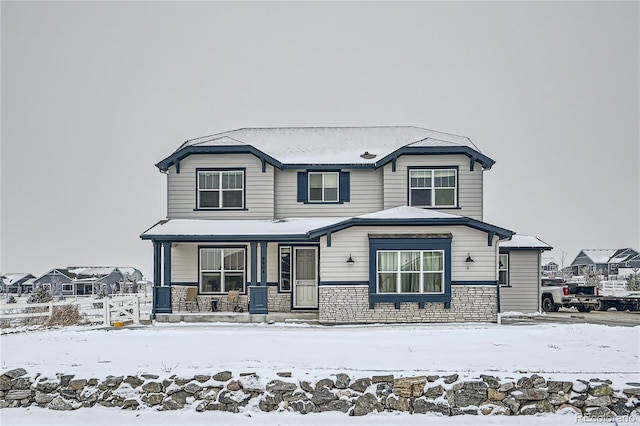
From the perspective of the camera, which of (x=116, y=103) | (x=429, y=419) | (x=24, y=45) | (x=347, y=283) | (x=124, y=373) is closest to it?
(x=429, y=419)

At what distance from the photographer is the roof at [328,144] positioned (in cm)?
1930

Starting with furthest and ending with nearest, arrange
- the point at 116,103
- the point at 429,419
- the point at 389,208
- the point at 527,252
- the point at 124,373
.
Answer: the point at 116,103 < the point at 527,252 < the point at 389,208 < the point at 124,373 < the point at 429,419

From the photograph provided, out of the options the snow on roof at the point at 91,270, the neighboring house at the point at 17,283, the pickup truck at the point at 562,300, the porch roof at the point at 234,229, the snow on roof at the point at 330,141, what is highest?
the snow on roof at the point at 330,141

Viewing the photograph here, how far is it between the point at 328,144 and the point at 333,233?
18.9 ft

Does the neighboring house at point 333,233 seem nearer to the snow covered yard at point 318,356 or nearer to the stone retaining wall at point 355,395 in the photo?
the snow covered yard at point 318,356

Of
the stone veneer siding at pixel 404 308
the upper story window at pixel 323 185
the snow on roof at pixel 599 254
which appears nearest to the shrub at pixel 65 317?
the stone veneer siding at pixel 404 308

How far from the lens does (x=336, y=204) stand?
778 inches

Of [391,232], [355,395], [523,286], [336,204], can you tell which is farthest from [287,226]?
[523,286]

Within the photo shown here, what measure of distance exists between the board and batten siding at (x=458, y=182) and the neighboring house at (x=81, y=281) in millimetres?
58589

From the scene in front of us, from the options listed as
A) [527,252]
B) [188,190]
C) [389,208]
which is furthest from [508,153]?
[188,190]

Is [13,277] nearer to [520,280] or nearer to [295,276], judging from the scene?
[295,276]

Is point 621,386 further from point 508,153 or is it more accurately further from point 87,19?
point 87,19

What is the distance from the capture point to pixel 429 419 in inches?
400

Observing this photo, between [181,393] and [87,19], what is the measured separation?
25.7 metres
